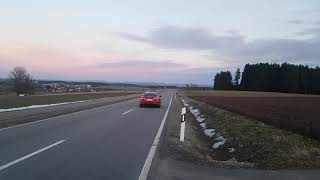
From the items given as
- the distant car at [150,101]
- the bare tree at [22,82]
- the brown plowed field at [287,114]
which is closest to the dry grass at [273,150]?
the brown plowed field at [287,114]

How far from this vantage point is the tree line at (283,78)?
495ft

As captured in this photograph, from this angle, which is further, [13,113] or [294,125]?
[13,113]

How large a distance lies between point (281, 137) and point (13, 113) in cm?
1580

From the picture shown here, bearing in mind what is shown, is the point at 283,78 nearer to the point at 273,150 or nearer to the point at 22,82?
the point at 22,82

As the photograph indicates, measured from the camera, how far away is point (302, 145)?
13.3m

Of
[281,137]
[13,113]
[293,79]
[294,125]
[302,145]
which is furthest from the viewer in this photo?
[293,79]

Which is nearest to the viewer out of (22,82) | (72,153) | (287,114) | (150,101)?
(72,153)

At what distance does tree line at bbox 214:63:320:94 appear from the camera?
495ft

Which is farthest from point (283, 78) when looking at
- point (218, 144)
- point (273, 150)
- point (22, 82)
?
point (273, 150)

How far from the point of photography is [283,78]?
156 metres

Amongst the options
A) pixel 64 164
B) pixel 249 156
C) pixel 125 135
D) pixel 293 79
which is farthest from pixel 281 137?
pixel 293 79

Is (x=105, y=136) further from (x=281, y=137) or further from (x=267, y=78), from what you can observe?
(x=267, y=78)

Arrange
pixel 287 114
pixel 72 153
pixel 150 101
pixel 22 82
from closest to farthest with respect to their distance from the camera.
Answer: pixel 72 153
pixel 287 114
pixel 150 101
pixel 22 82

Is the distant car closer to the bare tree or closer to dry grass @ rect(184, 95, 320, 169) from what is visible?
dry grass @ rect(184, 95, 320, 169)
